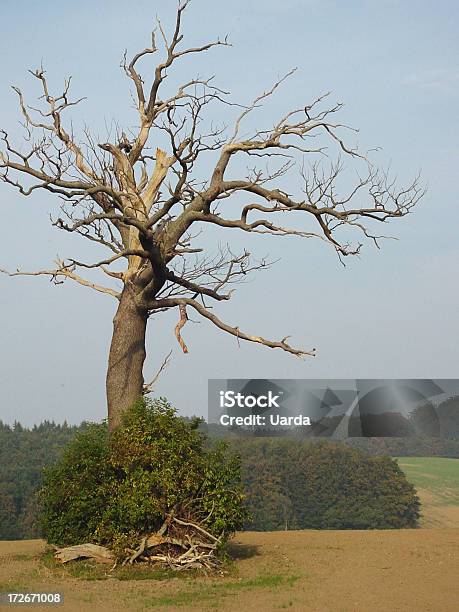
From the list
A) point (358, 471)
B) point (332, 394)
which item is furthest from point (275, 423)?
point (358, 471)

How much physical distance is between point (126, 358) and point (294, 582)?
4.65 m

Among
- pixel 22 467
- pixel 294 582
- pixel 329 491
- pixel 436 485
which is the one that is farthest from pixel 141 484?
pixel 22 467

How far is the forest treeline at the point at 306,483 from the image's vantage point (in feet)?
144

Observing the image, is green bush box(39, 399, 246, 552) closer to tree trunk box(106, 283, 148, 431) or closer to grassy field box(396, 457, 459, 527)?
tree trunk box(106, 283, 148, 431)

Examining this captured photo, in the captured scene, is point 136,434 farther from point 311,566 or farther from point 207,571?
point 311,566

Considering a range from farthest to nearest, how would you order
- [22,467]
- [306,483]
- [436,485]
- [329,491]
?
[22,467], [436,485], [306,483], [329,491]

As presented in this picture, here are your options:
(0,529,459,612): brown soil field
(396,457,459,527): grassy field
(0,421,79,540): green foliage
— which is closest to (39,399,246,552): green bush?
(0,529,459,612): brown soil field

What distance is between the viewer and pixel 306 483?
47.1 meters

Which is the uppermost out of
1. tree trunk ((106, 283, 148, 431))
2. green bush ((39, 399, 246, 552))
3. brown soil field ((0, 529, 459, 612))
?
tree trunk ((106, 283, 148, 431))

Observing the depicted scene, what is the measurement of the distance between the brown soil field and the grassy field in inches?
1324

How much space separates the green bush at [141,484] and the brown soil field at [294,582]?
2.38ft

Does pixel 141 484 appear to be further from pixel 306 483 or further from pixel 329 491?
pixel 306 483

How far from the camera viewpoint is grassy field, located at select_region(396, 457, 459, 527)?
47.0 metres

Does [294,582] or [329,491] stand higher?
[329,491]
